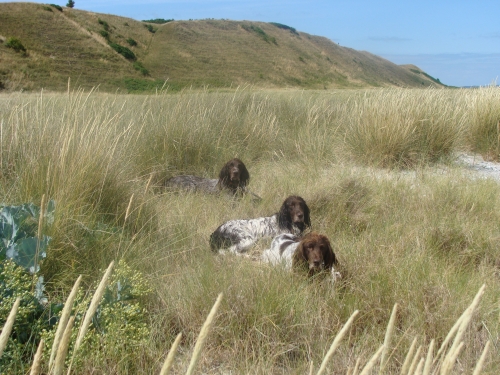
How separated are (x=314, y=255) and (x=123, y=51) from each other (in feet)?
155

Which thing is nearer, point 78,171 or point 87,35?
point 78,171

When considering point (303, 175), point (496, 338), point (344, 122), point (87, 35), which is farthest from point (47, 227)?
point (87, 35)

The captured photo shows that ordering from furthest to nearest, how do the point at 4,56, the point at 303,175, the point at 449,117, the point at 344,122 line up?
the point at 4,56
the point at 344,122
the point at 449,117
the point at 303,175

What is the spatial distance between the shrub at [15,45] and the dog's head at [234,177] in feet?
123

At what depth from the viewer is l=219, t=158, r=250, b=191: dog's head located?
6.67 meters

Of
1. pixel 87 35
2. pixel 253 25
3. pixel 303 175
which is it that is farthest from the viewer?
pixel 253 25

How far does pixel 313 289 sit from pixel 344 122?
6.91 meters

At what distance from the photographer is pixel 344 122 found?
33.0 ft

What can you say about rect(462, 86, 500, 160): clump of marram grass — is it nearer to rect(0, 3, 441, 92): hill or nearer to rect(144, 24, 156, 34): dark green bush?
rect(0, 3, 441, 92): hill

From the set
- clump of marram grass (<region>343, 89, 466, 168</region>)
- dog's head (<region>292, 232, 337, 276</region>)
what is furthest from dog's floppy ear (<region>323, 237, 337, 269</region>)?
clump of marram grass (<region>343, 89, 466, 168</region>)

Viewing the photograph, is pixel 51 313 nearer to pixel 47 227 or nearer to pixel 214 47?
pixel 47 227

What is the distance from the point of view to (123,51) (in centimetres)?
4734

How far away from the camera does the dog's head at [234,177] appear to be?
667 cm

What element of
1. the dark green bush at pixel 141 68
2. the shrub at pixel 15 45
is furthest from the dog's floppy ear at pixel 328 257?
the dark green bush at pixel 141 68
